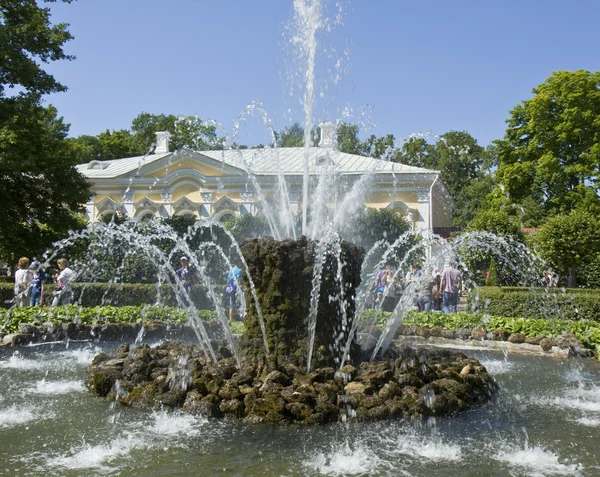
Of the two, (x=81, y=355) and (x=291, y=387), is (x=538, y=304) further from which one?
(x=81, y=355)

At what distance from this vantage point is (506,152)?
3247 centimetres

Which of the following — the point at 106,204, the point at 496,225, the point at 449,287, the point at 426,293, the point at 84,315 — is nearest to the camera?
the point at 84,315

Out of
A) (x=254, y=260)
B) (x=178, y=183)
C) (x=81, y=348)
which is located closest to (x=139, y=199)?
(x=178, y=183)

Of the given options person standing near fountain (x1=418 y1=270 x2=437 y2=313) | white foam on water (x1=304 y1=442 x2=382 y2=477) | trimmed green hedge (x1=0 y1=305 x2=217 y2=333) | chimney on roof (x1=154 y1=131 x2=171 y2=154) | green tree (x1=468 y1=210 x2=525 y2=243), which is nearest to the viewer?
white foam on water (x1=304 y1=442 x2=382 y2=477)

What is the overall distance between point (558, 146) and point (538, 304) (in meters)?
19.8

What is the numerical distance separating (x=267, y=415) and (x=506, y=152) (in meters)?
29.7

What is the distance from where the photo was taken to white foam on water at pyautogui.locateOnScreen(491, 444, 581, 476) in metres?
4.56

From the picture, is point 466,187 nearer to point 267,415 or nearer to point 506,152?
point 506,152

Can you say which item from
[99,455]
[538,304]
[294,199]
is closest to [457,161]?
[294,199]

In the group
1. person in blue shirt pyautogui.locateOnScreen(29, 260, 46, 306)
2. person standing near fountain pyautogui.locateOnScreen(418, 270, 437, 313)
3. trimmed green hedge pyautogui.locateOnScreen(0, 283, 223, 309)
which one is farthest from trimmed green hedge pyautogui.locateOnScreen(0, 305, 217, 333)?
person standing near fountain pyautogui.locateOnScreen(418, 270, 437, 313)

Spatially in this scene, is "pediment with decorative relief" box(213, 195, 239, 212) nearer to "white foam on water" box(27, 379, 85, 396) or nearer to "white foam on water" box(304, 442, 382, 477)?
"white foam on water" box(27, 379, 85, 396)

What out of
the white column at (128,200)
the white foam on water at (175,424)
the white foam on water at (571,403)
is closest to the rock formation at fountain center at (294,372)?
the white foam on water at (175,424)

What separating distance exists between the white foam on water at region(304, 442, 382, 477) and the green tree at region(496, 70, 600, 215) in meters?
26.2

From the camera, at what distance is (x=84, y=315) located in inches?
477
